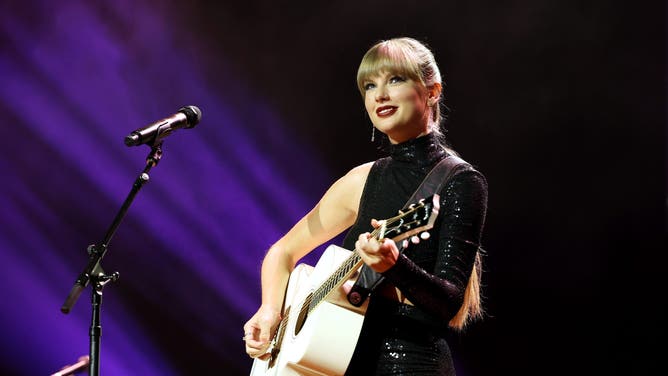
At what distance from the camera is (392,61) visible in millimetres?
2402

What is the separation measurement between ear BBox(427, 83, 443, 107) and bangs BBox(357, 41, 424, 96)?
8 centimetres

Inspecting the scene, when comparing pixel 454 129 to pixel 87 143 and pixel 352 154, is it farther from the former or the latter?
pixel 87 143

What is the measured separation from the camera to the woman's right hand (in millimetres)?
2549

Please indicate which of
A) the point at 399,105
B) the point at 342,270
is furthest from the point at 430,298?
the point at 399,105

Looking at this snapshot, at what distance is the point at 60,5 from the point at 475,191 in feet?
12.2

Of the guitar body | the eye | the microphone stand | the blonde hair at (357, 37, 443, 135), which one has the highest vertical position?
the blonde hair at (357, 37, 443, 135)

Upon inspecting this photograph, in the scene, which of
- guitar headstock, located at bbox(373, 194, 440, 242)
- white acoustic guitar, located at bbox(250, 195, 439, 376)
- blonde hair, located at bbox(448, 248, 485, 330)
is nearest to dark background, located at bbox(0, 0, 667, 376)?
blonde hair, located at bbox(448, 248, 485, 330)

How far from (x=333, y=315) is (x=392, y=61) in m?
0.90

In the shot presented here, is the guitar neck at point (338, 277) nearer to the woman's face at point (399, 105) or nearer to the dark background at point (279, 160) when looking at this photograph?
the woman's face at point (399, 105)

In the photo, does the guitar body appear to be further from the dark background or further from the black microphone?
the dark background

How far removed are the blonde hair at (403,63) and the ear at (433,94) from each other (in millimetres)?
11

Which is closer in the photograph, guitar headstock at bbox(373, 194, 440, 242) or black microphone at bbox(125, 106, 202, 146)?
guitar headstock at bbox(373, 194, 440, 242)

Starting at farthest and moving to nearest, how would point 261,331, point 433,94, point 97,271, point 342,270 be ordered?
point 97,271 → point 261,331 → point 433,94 → point 342,270

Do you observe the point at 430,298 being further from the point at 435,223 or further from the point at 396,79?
Answer: the point at 396,79
